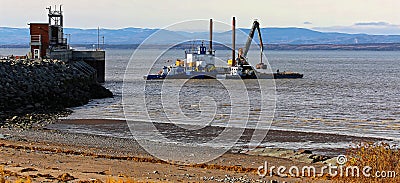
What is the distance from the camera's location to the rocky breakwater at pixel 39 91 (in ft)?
85.5

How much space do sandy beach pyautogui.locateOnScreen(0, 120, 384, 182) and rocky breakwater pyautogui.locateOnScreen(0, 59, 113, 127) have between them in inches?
177

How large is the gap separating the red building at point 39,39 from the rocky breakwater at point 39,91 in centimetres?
548

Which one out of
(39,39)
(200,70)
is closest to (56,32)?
(39,39)

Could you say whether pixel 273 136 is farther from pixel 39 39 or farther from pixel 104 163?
pixel 39 39

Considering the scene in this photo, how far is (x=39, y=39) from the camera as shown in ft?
→ 144

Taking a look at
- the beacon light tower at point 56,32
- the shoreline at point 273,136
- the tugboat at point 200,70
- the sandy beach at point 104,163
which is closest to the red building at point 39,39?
the beacon light tower at point 56,32

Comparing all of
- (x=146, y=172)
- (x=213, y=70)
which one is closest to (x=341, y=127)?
(x=146, y=172)

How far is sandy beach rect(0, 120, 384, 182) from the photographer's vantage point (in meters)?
12.9

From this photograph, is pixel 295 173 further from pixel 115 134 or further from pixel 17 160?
pixel 115 134

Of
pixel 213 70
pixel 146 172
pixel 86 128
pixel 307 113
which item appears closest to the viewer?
pixel 146 172

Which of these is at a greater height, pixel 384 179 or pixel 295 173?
pixel 384 179

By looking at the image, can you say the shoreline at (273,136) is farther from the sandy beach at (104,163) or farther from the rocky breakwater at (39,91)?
the rocky breakwater at (39,91)

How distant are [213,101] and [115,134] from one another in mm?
17223

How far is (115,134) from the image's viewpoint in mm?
22875
